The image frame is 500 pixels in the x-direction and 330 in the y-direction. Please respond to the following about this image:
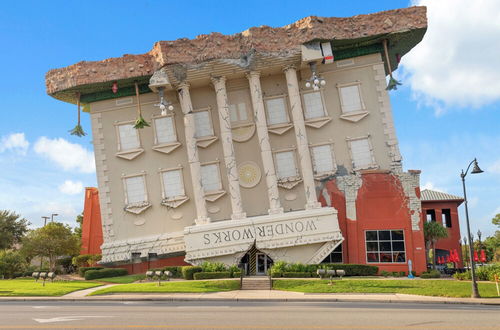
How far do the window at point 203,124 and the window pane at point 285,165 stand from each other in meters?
5.66

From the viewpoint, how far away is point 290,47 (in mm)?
33531

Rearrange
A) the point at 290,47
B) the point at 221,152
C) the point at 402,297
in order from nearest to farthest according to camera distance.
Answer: the point at 402,297 < the point at 290,47 < the point at 221,152

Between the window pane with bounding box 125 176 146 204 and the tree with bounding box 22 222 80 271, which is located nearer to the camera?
the window pane with bounding box 125 176 146 204

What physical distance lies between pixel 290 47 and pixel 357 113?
710cm

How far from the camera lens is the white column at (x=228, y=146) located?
33844 mm

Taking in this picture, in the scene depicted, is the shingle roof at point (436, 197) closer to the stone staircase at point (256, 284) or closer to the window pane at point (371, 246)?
the window pane at point (371, 246)

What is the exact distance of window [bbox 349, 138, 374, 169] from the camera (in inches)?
1375

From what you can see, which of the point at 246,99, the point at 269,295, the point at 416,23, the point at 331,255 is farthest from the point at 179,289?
the point at 416,23

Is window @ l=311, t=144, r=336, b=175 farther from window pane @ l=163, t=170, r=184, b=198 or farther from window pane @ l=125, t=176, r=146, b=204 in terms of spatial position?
window pane @ l=125, t=176, r=146, b=204

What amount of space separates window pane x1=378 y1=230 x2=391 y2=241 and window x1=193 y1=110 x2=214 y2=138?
14579mm

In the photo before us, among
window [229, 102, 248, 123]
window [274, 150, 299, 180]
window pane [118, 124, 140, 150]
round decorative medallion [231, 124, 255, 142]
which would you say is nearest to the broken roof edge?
window pane [118, 124, 140, 150]

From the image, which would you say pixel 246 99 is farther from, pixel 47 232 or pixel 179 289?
pixel 47 232

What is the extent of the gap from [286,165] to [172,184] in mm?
8938

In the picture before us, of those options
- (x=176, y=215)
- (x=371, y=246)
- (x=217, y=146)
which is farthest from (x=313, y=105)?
(x=176, y=215)
